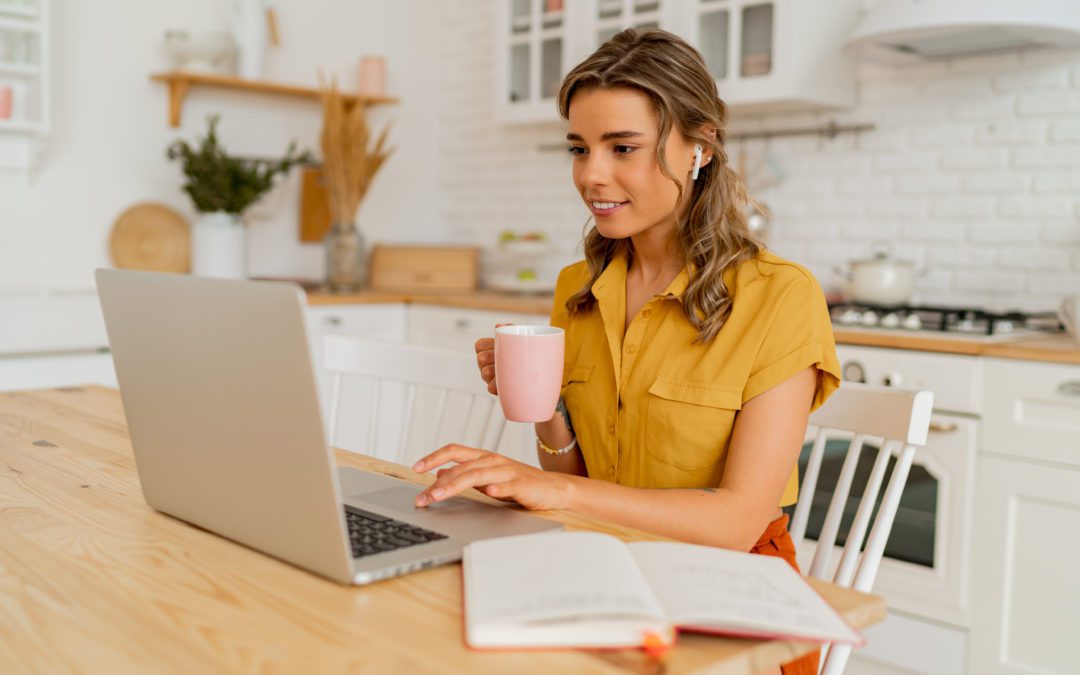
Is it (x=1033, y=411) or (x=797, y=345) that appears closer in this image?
(x=797, y=345)

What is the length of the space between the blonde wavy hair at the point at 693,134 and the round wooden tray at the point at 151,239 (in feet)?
8.49

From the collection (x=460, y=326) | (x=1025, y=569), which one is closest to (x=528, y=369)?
(x=1025, y=569)

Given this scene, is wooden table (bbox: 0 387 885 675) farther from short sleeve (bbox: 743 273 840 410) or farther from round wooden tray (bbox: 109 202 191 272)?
round wooden tray (bbox: 109 202 191 272)

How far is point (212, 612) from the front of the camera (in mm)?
838

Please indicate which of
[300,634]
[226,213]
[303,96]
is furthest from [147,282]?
[303,96]

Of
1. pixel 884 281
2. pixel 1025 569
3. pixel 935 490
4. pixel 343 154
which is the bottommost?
pixel 1025 569

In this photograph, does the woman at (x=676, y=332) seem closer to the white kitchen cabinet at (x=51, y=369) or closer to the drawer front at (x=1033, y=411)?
the drawer front at (x=1033, y=411)

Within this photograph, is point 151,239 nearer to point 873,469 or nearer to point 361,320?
point 361,320

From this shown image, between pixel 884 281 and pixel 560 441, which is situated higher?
pixel 884 281

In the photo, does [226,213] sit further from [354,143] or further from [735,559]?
[735,559]

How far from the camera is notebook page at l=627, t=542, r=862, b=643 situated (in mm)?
757

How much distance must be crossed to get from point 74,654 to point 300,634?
0.53ft

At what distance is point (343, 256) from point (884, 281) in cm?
201

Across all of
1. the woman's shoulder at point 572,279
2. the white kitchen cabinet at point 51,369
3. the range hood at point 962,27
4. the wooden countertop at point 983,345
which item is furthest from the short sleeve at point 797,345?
the white kitchen cabinet at point 51,369
